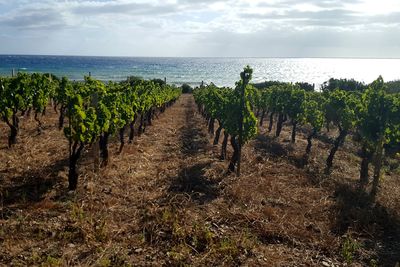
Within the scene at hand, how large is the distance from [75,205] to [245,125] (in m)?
8.01

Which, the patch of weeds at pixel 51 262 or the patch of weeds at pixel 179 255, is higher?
the patch of weeds at pixel 51 262

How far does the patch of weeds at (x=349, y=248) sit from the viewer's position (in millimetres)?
9163

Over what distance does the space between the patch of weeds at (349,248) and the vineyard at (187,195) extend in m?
0.03

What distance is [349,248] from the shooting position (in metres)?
9.57

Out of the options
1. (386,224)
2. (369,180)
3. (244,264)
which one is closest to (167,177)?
(244,264)

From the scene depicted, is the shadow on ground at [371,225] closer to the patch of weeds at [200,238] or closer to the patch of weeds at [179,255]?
the patch of weeds at [200,238]

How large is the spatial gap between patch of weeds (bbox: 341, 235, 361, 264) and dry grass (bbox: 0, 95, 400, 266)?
0.10 feet

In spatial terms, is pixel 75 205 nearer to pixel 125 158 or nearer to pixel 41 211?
pixel 41 211

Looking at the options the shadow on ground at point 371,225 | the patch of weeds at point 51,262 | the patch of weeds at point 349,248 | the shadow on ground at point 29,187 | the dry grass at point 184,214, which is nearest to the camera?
the patch of weeds at point 51,262

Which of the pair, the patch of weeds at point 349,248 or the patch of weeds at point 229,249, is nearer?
the patch of weeds at point 229,249

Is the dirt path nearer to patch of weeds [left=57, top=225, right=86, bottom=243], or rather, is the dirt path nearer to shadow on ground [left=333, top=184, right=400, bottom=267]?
patch of weeds [left=57, top=225, right=86, bottom=243]

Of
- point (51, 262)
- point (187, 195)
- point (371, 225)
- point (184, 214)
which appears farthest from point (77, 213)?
point (371, 225)

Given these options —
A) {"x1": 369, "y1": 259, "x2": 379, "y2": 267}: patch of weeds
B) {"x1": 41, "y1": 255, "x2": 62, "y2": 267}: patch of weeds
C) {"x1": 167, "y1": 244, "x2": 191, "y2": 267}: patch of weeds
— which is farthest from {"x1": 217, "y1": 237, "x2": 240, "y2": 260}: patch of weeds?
{"x1": 41, "y1": 255, "x2": 62, "y2": 267}: patch of weeds

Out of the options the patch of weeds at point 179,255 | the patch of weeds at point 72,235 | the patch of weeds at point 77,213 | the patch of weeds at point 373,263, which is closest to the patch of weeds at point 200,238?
the patch of weeds at point 179,255
